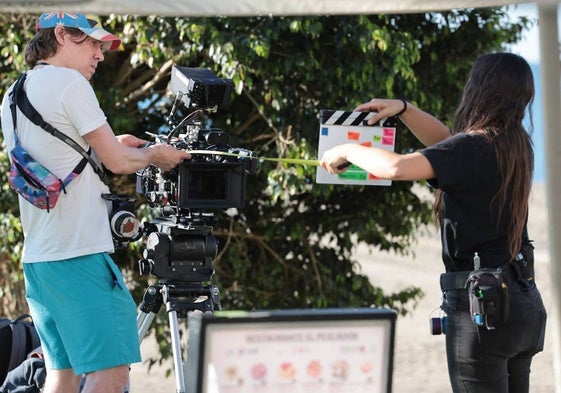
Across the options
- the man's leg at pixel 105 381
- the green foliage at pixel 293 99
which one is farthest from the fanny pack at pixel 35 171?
the green foliage at pixel 293 99

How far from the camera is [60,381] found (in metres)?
3.88

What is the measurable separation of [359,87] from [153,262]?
2.29 m

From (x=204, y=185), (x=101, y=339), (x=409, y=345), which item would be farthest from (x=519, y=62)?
(x=409, y=345)

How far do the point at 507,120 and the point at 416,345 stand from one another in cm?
790

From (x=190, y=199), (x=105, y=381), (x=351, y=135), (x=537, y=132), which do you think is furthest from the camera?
(x=537, y=132)

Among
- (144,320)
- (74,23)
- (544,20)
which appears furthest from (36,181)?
(544,20)

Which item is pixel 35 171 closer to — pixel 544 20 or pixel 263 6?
pixel 263 6

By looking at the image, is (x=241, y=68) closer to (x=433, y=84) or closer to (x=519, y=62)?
(x=433, y=84)

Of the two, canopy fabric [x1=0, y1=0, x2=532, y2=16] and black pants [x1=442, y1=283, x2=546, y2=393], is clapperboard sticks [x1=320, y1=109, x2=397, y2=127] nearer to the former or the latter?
canopy fabric [x1=0, y1=0, x2=532, y2=16]

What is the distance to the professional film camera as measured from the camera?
173 inches

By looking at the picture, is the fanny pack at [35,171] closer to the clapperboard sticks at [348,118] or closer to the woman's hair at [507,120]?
the clapperboard sticks at [348,118]

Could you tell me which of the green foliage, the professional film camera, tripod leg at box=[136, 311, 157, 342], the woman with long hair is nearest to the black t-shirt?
the woman with long hair

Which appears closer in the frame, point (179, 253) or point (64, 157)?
point (64, 157)

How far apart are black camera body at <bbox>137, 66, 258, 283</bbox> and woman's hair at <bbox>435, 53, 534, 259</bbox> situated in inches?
41.0
